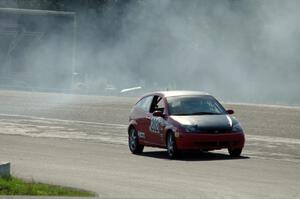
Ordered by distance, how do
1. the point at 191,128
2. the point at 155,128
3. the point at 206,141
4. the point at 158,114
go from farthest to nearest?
the point at 155,128, the point at 158,114, the point at 191,128, the point at 206,141

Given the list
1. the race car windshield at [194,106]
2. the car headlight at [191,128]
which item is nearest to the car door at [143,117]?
the race car windshield at [194,106]

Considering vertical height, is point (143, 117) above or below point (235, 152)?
above

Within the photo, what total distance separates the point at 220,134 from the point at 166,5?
113ft

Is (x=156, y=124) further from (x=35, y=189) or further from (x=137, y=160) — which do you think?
(x=35, y=189)

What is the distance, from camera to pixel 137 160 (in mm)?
19203

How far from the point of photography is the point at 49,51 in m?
52.0

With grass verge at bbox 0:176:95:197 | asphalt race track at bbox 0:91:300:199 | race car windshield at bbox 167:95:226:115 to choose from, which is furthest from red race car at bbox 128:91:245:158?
grass verge at bbox 0:176:95:197

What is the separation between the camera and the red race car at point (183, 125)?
1922 cm

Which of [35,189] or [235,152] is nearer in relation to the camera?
[35,189]

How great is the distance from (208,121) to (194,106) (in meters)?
1.13

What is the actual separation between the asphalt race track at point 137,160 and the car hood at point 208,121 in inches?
25.2

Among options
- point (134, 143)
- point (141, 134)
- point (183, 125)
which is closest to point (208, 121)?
point (183, 125)

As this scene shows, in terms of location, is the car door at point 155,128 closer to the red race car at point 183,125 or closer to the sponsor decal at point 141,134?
the red race car at point 183,125

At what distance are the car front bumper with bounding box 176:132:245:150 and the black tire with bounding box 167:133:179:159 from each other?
22cm
